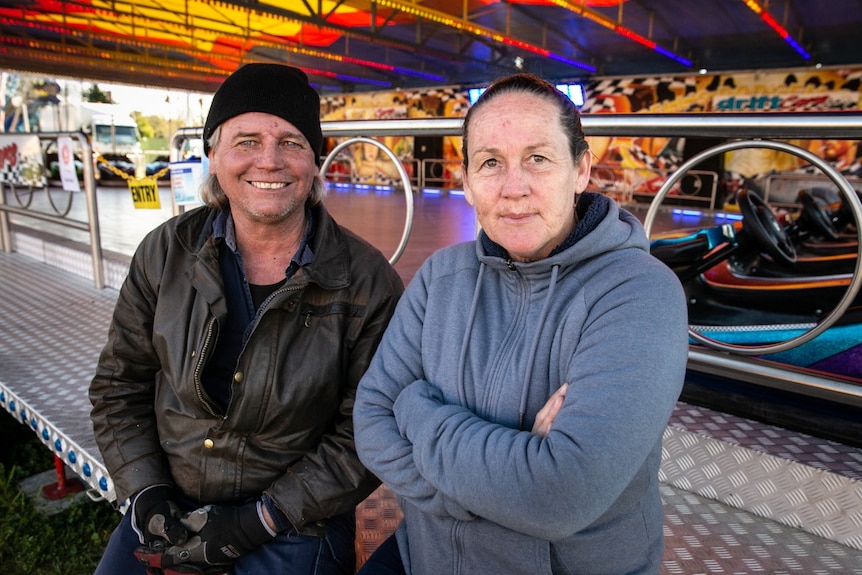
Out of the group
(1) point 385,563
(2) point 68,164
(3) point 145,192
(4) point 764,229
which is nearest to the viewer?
(1) point 385,563

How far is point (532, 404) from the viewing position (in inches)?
40.2

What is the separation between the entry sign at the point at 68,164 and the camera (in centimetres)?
380

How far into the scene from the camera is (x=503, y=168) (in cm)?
110

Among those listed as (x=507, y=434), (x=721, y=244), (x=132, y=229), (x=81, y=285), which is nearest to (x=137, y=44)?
(x=132, y=229)

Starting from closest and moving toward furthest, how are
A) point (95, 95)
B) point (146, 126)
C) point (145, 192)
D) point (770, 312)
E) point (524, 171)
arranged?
point (524, 171) < point (770, 312) < point (145, 192) < point (95, 95) < point (146, 126)

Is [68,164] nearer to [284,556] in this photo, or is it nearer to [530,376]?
[284,556]

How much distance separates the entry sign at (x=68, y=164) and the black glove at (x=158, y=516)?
3.10 metres

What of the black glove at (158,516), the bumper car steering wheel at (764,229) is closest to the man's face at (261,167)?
the black glove at (158,516)

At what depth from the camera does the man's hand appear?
938 mm

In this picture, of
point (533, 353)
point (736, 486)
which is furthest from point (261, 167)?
point (736, 486)

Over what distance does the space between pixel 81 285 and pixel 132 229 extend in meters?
3.06

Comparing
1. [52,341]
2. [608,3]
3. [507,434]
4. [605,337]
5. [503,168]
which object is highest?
[608,3]

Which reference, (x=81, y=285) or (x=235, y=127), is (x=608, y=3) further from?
(x=235, y=127)

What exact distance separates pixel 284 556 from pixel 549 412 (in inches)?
29.1
